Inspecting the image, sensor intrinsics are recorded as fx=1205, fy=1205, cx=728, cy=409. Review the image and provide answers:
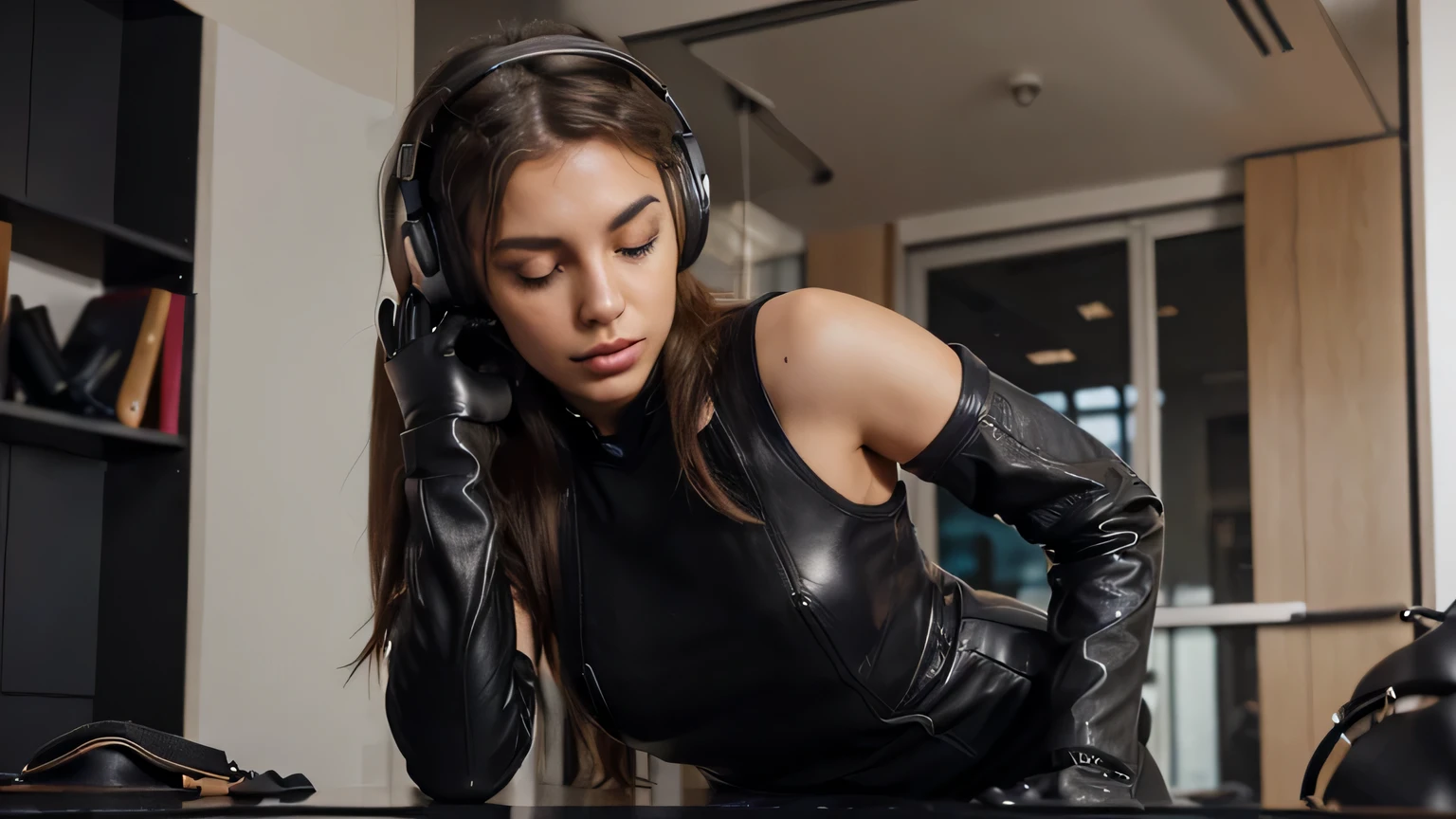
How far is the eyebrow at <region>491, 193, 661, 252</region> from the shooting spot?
894mm

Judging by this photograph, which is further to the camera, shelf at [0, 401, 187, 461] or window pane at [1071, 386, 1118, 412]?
window pane at [1071, 386, 1118, 412]

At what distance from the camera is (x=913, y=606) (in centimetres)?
105

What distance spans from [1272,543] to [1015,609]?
3.28 meters

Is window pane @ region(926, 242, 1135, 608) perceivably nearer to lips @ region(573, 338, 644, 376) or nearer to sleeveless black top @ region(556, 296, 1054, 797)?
sleeveless black top @ region(556, 296, 1054, 797)

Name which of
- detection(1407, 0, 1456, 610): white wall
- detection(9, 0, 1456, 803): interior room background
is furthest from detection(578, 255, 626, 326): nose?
detection(1407, 0, 1456, 610): white wall

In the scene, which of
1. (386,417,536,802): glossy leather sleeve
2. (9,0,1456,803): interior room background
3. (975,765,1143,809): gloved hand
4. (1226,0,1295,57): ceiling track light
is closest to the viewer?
(975,765,1143,809): gloved hand

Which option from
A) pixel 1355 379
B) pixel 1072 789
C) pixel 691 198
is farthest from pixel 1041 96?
pixel 1072 789

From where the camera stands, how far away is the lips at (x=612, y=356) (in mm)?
936

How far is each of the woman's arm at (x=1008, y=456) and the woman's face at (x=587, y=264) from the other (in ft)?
0.41

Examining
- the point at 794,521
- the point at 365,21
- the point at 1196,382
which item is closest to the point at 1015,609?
the point at 794,521

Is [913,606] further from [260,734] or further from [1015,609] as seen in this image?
[260,734]

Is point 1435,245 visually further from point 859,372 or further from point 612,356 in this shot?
point 612,356

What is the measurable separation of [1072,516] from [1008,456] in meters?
0.07

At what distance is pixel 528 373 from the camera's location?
42.6 inches
